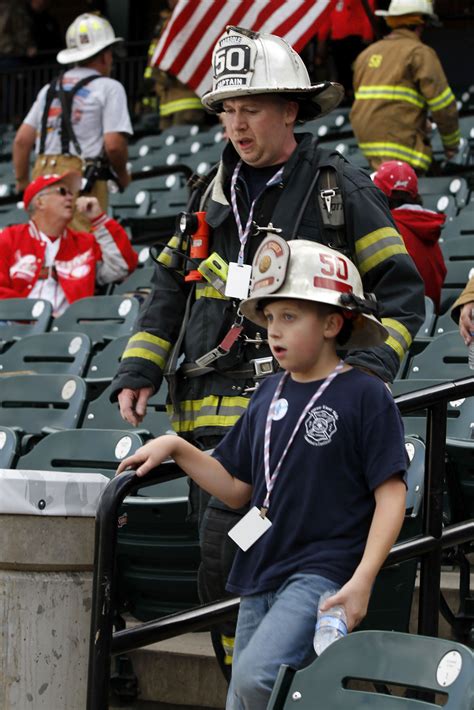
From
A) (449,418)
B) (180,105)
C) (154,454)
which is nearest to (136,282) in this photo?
(449,418)

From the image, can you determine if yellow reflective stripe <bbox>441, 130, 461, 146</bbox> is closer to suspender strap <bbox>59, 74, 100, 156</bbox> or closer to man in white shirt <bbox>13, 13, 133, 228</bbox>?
man in white shirt <bbox>13, 13, 133, 228</bbox>

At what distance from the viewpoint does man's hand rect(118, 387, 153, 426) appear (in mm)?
4031

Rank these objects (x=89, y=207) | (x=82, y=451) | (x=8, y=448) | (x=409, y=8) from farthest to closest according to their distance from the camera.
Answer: (x=409, y=8) < (x=89, y=207) < (x=8, y=448) < (x=82, y=451)

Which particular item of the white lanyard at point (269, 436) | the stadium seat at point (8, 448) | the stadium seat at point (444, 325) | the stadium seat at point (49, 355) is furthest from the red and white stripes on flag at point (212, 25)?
the white lanyard at point (269, 436)

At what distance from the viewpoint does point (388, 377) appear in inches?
141

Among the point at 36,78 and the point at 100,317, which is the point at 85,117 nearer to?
Answer: the point at 100,317

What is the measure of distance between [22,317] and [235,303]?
459cm

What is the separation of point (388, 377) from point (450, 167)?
7.67 metres

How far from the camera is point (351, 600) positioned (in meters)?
3.09

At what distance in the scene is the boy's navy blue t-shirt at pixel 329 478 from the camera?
10.5ft

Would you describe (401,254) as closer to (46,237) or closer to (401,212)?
(401,212)

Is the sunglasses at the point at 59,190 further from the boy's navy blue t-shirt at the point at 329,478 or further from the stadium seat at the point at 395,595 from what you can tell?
the boy's navy blue t-shirt at the point at 329,478

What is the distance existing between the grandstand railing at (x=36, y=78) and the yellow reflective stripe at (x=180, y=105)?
8.11 feet

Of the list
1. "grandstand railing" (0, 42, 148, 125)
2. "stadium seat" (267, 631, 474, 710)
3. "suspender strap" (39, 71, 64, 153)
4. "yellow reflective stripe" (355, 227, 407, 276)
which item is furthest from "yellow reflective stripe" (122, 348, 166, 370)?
"grandstand railing" (0, 42, 148, 125)
